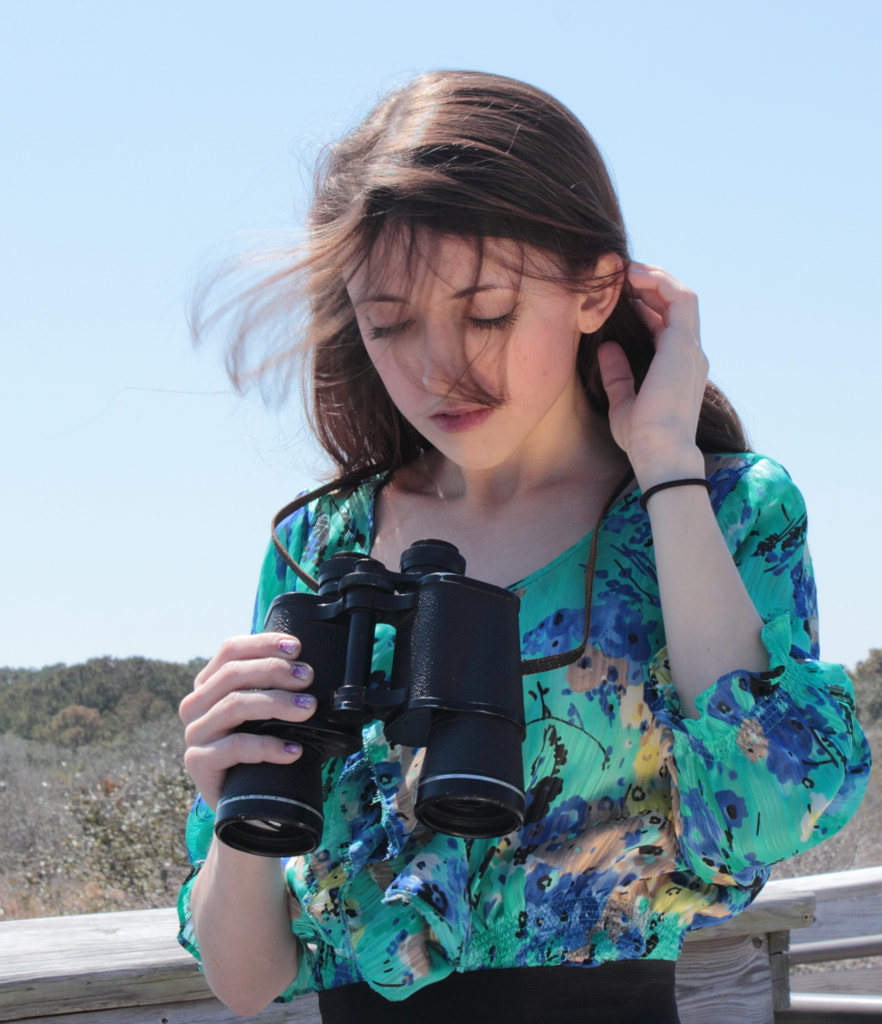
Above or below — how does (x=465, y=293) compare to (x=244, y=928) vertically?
above

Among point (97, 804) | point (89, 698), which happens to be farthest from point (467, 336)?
point (89, 698)

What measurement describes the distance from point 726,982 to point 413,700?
1347 mm

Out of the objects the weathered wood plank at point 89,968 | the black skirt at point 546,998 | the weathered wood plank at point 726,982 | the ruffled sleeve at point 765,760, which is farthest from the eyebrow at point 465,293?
the weathered wood plank at point 726,982

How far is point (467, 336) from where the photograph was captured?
142cm

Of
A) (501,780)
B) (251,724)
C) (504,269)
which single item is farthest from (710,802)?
(504,269)

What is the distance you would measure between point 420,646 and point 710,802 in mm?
386

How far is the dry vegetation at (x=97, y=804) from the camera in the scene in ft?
23.4

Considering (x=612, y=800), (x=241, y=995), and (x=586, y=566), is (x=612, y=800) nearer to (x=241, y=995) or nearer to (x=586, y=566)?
(x=586, y=566)

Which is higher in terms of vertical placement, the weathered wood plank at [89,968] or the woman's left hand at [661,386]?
the woman's left hand at [661,386]

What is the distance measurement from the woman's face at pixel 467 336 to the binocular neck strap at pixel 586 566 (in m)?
0.16

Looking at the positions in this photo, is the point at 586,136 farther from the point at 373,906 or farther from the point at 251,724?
the point at 373,906

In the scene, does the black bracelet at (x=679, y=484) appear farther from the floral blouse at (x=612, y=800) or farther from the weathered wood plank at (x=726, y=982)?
the weathered wood plank at (x=726, y=982)

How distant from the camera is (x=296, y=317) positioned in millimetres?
1794

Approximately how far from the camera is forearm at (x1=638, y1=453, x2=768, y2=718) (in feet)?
4.36
